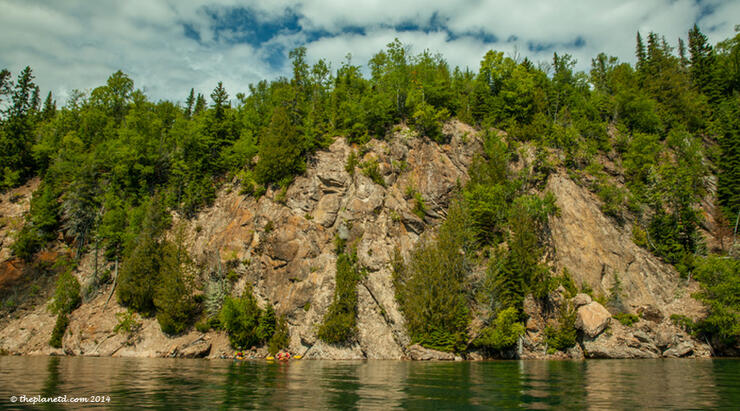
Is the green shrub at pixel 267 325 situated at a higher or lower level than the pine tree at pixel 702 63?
lower

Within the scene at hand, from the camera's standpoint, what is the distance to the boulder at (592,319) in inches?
1674

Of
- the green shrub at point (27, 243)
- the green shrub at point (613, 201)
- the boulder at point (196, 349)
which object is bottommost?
the boulder at point (196, 349)

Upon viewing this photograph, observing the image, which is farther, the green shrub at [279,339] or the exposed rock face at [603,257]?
the exposed rock face at [603,257]

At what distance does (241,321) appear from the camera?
45.9 m

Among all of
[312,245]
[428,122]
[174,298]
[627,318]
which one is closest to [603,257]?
[627,318]

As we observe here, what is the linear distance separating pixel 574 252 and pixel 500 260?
40.9 feet

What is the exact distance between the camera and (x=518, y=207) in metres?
49.9

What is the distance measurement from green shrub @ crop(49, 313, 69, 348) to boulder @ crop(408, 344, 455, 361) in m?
43.2

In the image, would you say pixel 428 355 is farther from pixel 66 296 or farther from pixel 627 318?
pixel 66 296

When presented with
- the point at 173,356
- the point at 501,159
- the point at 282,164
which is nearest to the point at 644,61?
the point at 501,159

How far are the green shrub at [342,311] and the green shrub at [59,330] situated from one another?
108ft

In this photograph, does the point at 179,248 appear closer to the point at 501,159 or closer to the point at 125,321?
the point at 125,321

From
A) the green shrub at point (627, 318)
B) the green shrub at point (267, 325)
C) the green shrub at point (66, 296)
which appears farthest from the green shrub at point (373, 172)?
the green shrub at point (66, 296)

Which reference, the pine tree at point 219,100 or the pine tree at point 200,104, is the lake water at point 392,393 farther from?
the pine tree at point 200,104
